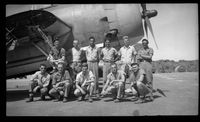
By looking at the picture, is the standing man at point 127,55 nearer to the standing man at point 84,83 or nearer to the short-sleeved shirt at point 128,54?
the short-sleeved shirt at point 128,54

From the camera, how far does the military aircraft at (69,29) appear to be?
23.5 feet

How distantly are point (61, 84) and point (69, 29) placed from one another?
2674mm

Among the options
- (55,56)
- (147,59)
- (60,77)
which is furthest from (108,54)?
(55,56)

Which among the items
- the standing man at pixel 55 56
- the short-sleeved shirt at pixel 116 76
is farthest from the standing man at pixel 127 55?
the standing man at pixel 55 56

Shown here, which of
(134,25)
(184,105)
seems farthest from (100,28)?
(184,105)

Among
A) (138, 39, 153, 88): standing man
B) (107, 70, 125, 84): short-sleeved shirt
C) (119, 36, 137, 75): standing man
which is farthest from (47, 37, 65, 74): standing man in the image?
(138, 39, 153, 88): standing man

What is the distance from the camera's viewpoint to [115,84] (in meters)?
5.36

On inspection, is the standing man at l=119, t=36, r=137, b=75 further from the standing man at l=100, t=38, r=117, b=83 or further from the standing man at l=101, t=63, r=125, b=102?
the standing man at l=101, t=63, r=125, b=102

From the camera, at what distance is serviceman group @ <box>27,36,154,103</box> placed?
5.37 meters

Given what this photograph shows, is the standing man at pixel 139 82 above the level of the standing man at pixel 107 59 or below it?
below

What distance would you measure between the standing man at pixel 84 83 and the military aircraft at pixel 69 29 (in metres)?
2.15

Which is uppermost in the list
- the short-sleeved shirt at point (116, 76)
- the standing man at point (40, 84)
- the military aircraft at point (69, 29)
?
the military aircraft at point (69, 29)

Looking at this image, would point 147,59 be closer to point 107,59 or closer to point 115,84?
point 107,59
